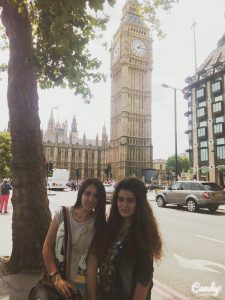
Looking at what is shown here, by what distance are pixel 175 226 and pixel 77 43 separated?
816cm

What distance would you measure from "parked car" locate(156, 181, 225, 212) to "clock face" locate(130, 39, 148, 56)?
77.0 m

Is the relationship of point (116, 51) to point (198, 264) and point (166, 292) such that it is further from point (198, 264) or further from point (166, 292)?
point (166, 292)

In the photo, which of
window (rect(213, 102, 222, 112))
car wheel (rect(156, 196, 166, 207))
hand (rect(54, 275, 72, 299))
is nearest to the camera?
hand (rect(54, 275, 72, 299))

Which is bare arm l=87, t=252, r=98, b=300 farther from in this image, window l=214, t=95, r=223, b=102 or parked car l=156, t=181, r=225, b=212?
window l=214, t=95, r=223, b=102

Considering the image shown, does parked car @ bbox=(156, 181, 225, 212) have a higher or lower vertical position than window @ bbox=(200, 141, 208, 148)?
lower

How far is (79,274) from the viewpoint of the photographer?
2.71 meters

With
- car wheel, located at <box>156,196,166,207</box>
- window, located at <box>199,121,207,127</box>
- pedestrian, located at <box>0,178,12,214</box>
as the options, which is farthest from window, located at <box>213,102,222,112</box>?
pedestrian, located at <box>0,178,12,214</box>

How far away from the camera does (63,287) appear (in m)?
2.51

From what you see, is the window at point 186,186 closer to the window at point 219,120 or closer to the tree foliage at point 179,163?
the window at point 219,120

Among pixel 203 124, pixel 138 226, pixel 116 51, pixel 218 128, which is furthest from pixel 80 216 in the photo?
pixel 116 51

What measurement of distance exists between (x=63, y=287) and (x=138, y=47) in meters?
93.0

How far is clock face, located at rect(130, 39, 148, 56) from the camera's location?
290 ft

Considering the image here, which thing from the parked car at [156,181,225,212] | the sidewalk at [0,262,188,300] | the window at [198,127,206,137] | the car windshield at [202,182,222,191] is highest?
the window at [198,127,206,137]

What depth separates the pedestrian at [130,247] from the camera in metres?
2.34
